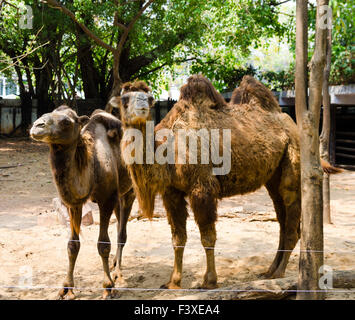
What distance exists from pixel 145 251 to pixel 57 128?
104 inches

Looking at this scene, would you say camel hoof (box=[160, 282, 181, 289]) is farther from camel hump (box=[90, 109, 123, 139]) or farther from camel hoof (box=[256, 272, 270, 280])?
camel hump (box=[90, 109, 123, 139])

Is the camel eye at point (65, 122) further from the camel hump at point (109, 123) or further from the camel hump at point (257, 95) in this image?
the camel hump at point (257, 95)

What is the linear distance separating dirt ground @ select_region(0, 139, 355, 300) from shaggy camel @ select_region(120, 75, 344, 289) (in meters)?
0.53

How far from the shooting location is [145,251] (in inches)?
244

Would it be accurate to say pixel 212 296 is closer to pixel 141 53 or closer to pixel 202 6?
pixel 202 6

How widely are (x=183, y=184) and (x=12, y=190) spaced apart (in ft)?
24.2

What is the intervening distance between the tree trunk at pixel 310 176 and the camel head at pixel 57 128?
2154mm

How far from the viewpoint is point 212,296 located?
3551mm

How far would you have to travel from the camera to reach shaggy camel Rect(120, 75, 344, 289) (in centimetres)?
449

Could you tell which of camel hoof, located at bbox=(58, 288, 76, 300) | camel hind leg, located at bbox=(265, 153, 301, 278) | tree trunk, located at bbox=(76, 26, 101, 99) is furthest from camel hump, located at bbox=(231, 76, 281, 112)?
tree trunk, located at bbox=(76, 26, 101, 99)

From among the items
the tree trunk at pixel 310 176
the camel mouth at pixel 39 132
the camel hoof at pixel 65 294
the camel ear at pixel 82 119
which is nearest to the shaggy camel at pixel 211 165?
the camel ear at pixel 82 119

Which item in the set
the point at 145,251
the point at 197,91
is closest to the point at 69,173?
the point at 197,91

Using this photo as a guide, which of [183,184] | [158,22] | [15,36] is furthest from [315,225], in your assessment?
[15,36]

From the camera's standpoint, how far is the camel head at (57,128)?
4.03 metres
